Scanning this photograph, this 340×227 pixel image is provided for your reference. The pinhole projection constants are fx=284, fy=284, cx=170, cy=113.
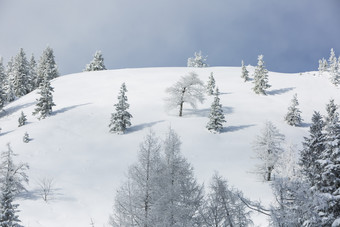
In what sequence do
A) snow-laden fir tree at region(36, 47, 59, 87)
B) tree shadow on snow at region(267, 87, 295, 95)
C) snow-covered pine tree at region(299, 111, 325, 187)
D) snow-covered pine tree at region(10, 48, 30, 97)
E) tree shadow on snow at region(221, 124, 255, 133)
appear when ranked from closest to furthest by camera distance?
1. snow-covered pine tree at region(299, 111, 325, 187)
2. tree shadow on snow at region(221, 124, 255, 133)
3. tree shadow on snow at region(267, 87, 295, 95)
4. snow-covered pine tree at region(10, 48, 30, 97)
5. snow-laden fir tree at region(36, 47, 59, 87)

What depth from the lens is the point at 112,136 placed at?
142ft

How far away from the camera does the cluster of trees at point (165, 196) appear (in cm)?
1259

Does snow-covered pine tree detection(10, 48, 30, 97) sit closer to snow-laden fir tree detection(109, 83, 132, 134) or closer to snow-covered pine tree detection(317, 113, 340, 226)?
snow-laden fir tree detection(109, 83, 132, 134)

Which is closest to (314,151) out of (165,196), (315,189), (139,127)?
(315,189)

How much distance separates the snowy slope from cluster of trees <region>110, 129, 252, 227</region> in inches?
430

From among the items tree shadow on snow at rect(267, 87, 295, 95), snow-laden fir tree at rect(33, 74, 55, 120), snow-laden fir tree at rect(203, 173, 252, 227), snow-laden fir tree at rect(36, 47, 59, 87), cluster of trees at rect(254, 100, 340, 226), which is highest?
snow-laden fir tree at rect(36, 47, 59, 87)

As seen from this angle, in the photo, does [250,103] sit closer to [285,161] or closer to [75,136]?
[285,161]

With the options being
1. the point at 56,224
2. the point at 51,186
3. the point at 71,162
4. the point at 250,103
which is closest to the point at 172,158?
the point at 56,224

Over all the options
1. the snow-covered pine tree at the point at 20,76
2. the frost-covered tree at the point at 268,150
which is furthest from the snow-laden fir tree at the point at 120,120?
the snow-covered pine tree at the point at 20,76

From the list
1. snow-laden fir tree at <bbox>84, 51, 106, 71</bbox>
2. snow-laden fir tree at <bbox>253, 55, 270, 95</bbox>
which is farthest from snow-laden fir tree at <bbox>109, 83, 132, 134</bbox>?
snow-laden fir tree at <bbox>84, 51, 106, 71</bbox>

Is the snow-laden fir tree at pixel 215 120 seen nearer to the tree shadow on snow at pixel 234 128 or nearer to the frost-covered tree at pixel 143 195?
the tree shadow on snow at pixel 234 128

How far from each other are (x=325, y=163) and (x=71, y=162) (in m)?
30.3

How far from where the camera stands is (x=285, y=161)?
30938 mm

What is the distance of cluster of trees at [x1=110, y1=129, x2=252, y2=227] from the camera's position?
12.6 metres
